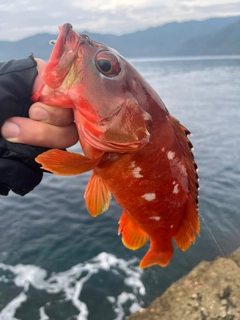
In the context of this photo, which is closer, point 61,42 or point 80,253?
point 61,42

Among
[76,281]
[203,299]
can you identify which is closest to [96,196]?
[203,299]

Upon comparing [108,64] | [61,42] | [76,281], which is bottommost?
[76,281]

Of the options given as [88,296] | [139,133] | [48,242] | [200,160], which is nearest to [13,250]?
[48,242]

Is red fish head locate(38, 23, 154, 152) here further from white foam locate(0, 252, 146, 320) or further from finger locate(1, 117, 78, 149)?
white foam locate(0, 252, 146, 320)

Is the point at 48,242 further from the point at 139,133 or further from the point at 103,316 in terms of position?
the point at 139,133

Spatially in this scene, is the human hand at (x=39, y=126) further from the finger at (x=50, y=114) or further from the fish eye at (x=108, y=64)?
the fish eye at (x=108, y=64)

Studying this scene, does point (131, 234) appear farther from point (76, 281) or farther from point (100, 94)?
point (76, 281)

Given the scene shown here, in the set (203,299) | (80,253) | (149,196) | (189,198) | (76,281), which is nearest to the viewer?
(149,196)

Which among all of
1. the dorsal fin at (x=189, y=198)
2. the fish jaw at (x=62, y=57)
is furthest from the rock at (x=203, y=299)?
the fish jaw at (x=62, y=57)
